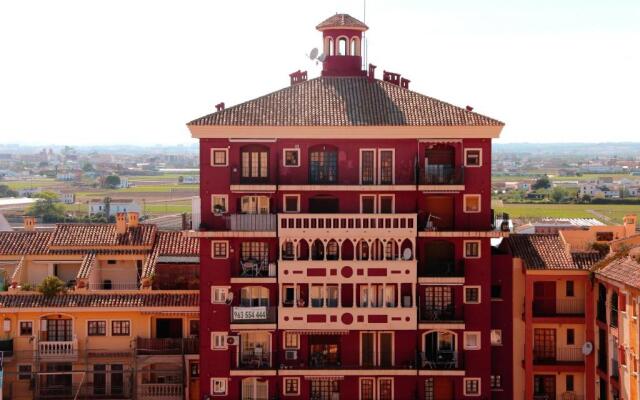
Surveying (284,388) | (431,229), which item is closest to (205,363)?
(284,388)

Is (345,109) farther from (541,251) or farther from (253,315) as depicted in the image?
(541,251)

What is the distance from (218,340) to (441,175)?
8853mm

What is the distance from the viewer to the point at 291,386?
40.1m

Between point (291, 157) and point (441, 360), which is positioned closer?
point (441, 360)

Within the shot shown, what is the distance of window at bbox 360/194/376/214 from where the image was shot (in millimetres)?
39844

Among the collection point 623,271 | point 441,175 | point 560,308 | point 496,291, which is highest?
point 441,175

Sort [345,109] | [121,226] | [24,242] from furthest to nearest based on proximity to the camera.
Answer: [121,226]
[24,242]
[345,109]

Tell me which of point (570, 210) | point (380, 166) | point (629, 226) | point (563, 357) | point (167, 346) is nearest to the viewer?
point (380, 166)

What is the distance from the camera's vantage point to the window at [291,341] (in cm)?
3991

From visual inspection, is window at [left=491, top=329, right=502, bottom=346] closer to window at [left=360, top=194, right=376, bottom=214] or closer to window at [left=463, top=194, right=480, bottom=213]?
window at [left=463, top=194, right=480, bottom=213]

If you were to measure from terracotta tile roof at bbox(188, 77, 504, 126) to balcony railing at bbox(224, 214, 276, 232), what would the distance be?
9.58 ft

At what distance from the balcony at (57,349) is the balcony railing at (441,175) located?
13.1 m

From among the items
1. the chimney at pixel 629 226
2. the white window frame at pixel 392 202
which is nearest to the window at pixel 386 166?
the white window frame at pixel 392 202

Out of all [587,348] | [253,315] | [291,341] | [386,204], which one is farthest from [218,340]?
[587,348]
